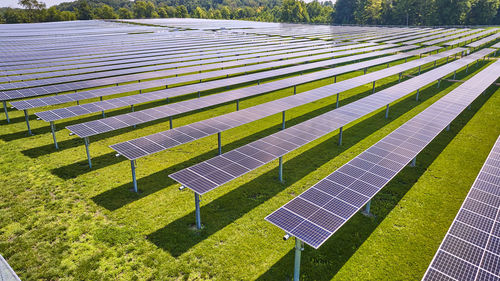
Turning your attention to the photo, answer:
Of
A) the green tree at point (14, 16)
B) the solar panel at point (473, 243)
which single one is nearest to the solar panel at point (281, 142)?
the solar panel at point (473, 243)

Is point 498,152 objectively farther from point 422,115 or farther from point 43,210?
point 43,210

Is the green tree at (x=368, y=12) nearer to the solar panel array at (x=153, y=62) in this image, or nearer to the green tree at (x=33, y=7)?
the solar panel array at (x=153, y=62)

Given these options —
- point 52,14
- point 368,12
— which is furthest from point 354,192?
point 52,14

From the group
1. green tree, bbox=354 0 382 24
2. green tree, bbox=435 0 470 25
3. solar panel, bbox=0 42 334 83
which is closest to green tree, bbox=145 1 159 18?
green tree, bbox=354 0 382 24

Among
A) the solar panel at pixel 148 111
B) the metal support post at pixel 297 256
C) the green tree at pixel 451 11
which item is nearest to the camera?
the metal support post at pixel 297 256

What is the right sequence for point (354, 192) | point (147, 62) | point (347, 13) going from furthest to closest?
point (347, 13) < point (147, 62) < point (354, 192)

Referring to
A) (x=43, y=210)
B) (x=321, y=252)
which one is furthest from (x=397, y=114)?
(x=43, y=210)

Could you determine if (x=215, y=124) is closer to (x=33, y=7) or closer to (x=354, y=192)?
(x=354, y=192)
